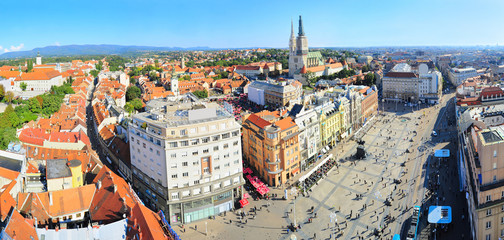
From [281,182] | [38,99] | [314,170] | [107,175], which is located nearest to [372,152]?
[314,170]

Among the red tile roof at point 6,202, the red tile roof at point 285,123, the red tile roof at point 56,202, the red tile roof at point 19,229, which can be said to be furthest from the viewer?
the red tile roof at point 285,123

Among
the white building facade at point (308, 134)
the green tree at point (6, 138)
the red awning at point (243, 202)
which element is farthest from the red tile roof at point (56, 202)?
the white building facade at point (308, 134)

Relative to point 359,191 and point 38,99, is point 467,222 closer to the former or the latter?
point 359,191

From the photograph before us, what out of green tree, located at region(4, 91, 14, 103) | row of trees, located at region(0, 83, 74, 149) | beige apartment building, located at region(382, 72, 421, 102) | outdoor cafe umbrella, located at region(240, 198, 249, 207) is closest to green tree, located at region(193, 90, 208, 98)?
row of trees, located at region(0, 83, 74, 149)

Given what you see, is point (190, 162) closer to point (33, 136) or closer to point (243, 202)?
point (243, 202)

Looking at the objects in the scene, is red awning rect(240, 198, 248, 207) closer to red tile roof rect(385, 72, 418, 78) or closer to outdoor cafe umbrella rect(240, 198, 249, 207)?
outdoor cafe umbrella rect(240, 198, 249, 207)

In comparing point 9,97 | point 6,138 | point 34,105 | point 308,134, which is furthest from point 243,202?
point 9,97

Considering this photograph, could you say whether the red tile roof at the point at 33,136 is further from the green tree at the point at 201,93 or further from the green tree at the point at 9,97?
the green tree at the point at 201,93
